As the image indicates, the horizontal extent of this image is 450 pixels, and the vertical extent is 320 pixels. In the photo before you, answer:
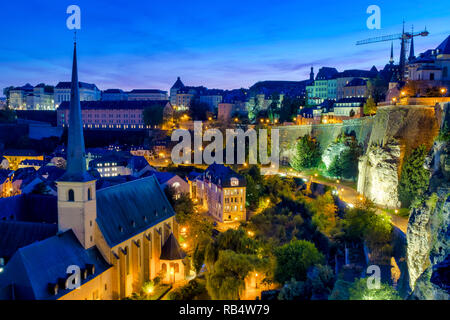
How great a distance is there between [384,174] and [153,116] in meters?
73.7

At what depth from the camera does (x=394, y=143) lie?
37719mm

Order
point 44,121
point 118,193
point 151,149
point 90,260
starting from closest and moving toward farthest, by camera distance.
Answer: point 90,260, point 118,193, point 151,149, point 44,121

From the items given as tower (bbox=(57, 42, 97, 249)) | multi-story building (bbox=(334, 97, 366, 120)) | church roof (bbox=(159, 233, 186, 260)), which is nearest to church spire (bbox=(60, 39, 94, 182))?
tower (bbox=(57, 42, 97, 249))

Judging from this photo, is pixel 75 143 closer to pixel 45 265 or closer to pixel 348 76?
pixel 45 265

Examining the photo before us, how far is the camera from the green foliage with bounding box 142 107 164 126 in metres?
103

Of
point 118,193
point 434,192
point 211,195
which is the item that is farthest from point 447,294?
point 211,195

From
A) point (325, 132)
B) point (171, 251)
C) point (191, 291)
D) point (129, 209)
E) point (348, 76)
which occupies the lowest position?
point (191, 291)

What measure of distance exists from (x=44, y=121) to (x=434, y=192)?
120m

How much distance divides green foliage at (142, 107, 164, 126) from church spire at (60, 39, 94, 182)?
78367mm

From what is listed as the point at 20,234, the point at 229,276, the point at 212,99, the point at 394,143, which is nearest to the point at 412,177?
the point at 394,143

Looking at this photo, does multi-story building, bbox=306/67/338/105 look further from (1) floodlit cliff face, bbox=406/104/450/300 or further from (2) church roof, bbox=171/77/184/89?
(1) floodlit cliff face, bbox=406/104/450/300

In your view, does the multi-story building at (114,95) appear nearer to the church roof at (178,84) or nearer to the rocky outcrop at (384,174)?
the church roof at (178,84)
